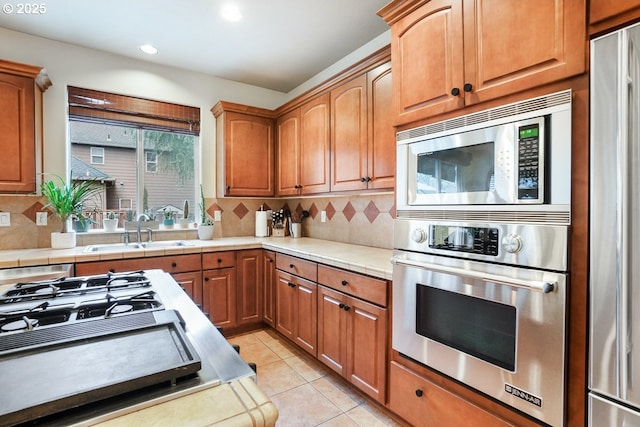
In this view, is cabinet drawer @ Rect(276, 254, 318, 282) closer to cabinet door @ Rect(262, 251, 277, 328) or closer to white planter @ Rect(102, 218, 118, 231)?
cabinet door @ Rect(262, 251, 277, 328)

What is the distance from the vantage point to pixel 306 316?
2432 millimetres

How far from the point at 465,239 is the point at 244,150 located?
2.53m

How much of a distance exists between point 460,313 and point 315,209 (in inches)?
85.5

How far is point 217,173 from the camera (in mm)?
3424

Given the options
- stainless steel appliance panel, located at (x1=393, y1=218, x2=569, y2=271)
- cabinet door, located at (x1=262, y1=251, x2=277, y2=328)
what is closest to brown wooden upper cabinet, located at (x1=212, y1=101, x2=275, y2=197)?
cabinet door, located at (x1=262, y1=251, x2=277, y2=328)

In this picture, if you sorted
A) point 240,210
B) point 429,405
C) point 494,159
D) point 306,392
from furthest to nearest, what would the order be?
point 240,210
point 306,392
point 429,405
point 494,159

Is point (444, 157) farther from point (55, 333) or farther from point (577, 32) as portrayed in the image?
point (55, 333)

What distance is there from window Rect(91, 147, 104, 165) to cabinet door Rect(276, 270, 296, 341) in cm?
201

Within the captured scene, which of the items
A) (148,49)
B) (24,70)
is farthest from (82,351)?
(148,49)

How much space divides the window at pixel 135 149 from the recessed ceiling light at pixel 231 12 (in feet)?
4.06

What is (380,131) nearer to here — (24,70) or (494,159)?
(494,159)

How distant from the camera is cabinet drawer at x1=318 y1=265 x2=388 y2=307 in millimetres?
1775

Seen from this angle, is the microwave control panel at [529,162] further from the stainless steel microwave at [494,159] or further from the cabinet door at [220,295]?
the cabinet door at [220,295]

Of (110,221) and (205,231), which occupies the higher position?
(110,221)
